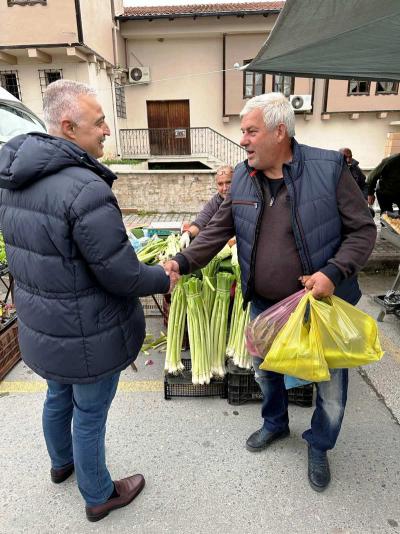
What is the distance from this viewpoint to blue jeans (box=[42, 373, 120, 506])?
1716 millimetres

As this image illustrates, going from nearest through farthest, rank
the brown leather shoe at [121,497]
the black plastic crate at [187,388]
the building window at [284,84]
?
the brown leather shoe at [121,497] < the black plastic crate at [187,388] < the building window at [284,84]

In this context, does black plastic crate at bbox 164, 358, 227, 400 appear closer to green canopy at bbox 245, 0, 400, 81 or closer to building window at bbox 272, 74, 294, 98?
green canopy at bbox 245, 0, 400, 81

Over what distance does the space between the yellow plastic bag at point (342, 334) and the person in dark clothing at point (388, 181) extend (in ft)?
14.8

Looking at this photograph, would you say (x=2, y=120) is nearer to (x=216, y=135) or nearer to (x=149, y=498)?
(x=149, y=498)

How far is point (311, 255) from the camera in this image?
5.99 feet

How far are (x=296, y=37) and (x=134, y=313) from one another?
3365mm

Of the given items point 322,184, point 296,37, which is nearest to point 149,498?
point 322,184

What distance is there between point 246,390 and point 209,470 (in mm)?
672

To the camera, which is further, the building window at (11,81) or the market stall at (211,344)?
the building window at (11,81)

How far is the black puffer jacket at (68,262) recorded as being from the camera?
1.38 meters

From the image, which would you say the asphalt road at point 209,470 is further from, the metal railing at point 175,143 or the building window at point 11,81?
the metal railing at point 175,143

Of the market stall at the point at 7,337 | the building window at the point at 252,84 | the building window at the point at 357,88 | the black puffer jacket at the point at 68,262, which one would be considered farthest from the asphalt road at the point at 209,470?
the building window at the point at 357,88

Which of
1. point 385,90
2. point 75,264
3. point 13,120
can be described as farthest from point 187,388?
point 385,90

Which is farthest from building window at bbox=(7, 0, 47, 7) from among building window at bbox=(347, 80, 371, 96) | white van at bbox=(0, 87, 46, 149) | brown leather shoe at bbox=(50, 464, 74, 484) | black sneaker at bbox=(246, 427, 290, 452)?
black sneaker at bbox=(246, 427, 290, 452)
